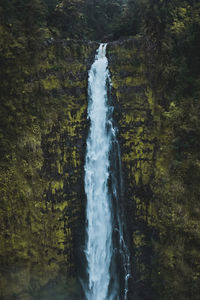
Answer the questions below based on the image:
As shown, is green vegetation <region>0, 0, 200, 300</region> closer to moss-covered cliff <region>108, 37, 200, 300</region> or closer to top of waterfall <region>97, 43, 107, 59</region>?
moss-covered cliff <region>108, 37, 200, 300</region>

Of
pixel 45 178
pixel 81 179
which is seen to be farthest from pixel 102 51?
pixel 45 178

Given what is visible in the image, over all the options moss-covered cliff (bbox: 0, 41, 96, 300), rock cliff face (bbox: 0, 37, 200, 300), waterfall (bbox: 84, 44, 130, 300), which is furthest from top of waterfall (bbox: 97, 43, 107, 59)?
waterfall (bbox: 84, 44, 130, 300)

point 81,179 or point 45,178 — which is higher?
point 45,178

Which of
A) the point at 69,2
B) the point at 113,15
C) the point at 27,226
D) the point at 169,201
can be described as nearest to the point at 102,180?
→ the point at 169,201

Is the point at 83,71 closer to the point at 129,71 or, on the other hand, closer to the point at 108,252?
the point at 129,71

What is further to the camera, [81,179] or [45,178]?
[81,179]

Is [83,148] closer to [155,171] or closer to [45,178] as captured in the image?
[45,178]

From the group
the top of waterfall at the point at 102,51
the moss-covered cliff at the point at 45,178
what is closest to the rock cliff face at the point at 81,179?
the moss-covered cliff at the point at 45,178
